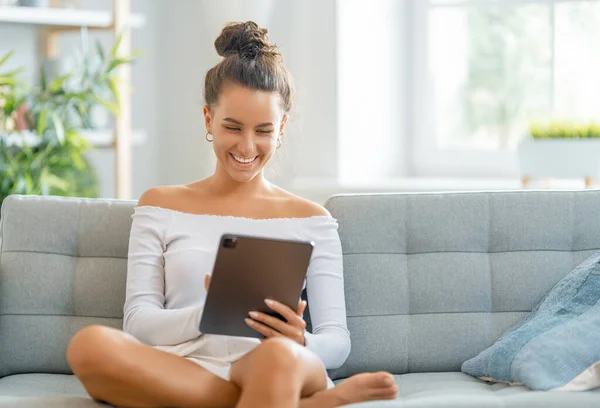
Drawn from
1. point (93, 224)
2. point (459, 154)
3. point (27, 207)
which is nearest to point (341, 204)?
point (93, 224)

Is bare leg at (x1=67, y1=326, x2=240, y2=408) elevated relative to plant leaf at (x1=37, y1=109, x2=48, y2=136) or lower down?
lower down

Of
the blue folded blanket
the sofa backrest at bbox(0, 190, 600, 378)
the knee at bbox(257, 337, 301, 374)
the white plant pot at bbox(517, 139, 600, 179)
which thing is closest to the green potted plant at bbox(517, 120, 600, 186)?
the white plant pot at bbox(517, 139, 600, 179)

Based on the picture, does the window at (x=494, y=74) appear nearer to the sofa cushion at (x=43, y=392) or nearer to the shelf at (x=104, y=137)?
the shelf at (x=104, y=137)

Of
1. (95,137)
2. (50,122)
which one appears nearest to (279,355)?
(50,122)

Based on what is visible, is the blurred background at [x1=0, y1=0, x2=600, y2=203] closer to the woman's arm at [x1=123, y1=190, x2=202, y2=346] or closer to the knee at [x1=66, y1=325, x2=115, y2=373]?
the woman's arm at [x1=123, y1=190, x2=202, y2=346]

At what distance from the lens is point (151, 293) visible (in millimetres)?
2113

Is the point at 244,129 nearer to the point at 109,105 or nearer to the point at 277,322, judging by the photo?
the point at 277,322

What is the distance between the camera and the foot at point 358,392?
1.88 metres

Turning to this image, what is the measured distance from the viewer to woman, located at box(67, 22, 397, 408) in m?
1.86

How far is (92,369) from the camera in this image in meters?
1.87

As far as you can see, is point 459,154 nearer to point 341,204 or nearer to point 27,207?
point 341,204

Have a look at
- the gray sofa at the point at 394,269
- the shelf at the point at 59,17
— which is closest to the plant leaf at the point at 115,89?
the shelf at the point at 59,17

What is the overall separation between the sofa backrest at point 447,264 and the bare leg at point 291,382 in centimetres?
39

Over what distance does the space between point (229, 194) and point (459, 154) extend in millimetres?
2003
